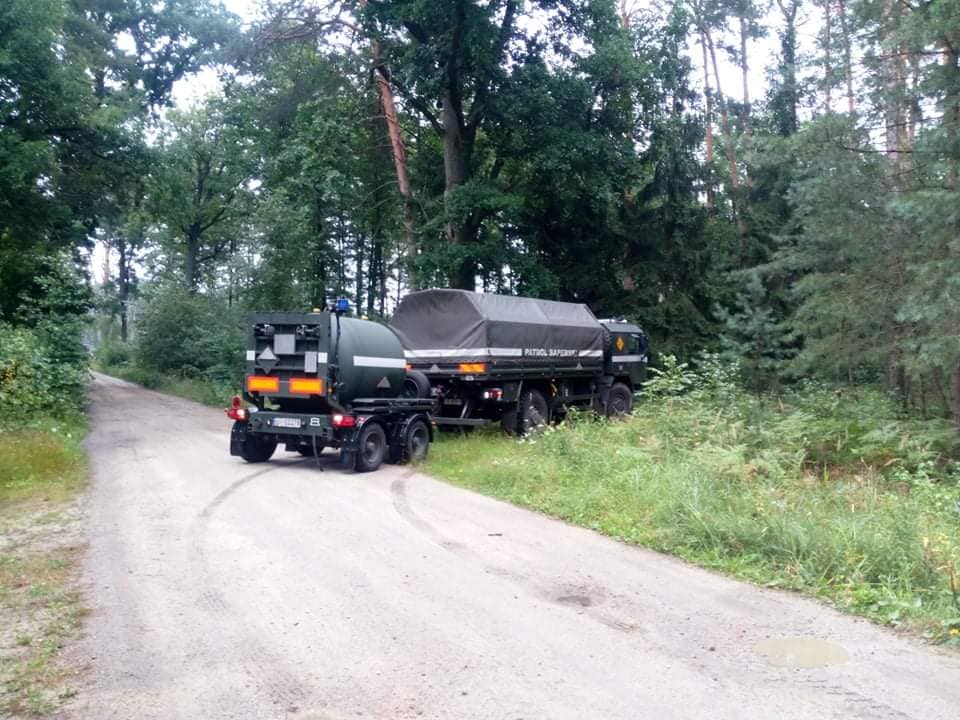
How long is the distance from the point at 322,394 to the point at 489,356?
4.22m

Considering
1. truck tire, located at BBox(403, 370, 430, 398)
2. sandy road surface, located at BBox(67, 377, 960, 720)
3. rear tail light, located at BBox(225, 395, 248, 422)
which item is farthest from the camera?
truck tire, located at BBox(403, 370, 430, 398)

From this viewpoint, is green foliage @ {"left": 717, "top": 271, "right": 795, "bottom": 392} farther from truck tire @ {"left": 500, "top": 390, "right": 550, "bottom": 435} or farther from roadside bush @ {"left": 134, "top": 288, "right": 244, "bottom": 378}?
roadside bush @ {"left": 134, "top": 288, "right": 244, "bottom": 378}

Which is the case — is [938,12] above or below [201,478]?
above

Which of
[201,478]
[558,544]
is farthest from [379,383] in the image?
[558,544]

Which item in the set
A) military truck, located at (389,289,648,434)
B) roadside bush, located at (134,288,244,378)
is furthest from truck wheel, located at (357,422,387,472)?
roadside bush, located at (134,288,244,378)

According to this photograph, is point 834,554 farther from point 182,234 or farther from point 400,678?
point 182,234

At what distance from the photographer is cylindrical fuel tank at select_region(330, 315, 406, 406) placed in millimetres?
→ 13156

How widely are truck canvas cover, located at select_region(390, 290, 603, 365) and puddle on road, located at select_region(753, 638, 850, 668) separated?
10.9 meters

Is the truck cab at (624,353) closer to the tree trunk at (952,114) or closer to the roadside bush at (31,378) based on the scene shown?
the tree trunk at (952,114)

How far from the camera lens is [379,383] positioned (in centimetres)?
1398

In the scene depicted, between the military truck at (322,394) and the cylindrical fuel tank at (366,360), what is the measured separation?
0.05 feet

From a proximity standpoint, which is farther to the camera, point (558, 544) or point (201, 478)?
point (201, 478)

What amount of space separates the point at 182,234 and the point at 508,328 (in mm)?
37421

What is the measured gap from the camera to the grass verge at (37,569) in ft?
15.5
